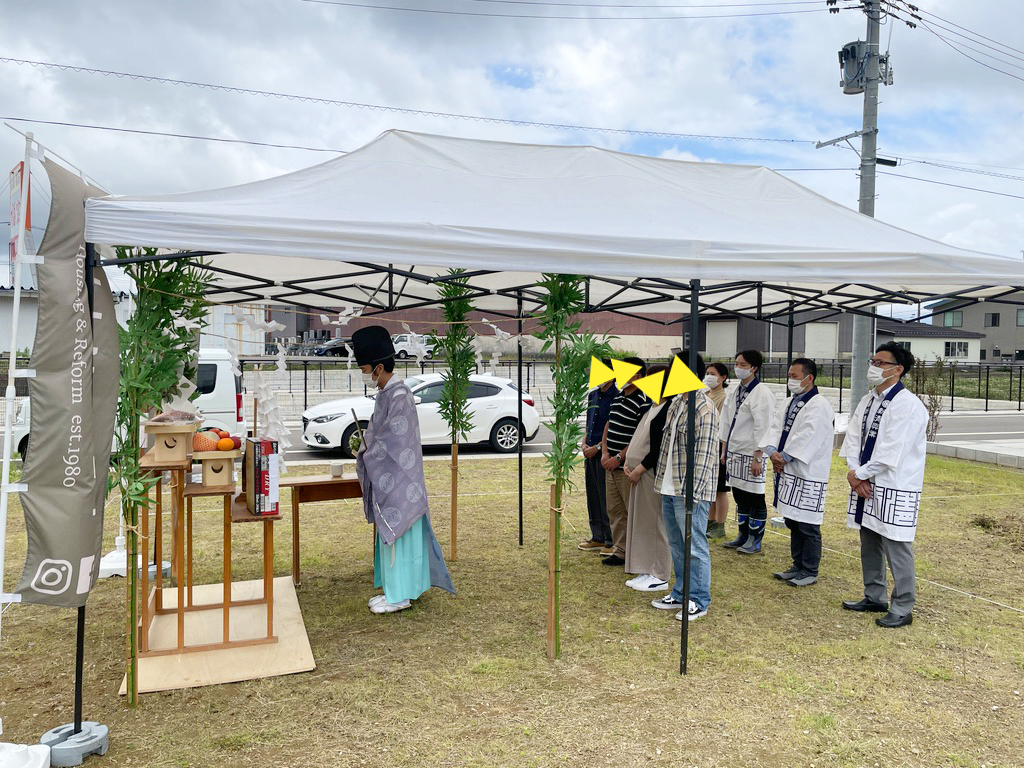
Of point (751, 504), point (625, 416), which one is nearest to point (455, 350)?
point (625, 416)

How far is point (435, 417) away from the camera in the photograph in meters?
11.9

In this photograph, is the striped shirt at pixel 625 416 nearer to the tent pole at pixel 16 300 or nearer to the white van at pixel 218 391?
the tent pole at pixel 16 300

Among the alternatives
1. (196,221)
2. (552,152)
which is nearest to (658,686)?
(196,221)

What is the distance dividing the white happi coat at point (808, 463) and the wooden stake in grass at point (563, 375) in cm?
214

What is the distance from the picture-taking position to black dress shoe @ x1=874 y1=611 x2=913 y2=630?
4.70 metres

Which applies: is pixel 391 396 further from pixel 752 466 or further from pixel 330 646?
pixel 752 466

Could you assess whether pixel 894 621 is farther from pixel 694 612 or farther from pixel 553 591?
pixel 553 591

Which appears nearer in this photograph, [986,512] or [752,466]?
[752,466]

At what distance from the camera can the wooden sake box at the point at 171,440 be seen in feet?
13.2

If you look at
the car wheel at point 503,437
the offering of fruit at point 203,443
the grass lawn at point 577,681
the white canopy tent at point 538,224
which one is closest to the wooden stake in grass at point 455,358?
the grass lawn at point 577,681

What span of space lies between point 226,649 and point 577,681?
2.00 metres

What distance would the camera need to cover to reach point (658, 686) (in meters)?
3.89

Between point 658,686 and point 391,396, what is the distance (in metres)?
2.32

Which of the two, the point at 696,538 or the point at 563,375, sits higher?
the point at 563,375
